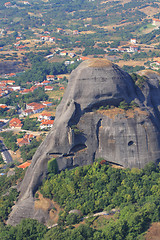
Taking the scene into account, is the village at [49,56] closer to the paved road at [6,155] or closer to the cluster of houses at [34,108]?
the cluster of houses at [34,108]

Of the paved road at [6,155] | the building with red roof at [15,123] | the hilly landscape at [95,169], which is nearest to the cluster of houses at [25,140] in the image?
the paved road at [6,155]

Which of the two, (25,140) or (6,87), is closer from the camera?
(25,140)

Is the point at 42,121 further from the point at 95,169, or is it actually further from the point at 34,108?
the point at 95,169

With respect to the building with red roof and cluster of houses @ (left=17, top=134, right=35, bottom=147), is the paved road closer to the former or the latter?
cluster of houses @ (left=17, top=134, right=35, bottom=147)

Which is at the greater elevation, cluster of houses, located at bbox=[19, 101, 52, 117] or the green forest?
the green forest

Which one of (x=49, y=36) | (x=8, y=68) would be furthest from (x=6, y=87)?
(x=49, y=36)

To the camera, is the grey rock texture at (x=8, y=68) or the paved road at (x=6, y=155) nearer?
the paved road at (x=6, y=155)

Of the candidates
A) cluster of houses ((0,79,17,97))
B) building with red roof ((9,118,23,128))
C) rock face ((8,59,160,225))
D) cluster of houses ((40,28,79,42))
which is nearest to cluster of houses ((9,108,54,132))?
building with red roof ((9,118,23,128))

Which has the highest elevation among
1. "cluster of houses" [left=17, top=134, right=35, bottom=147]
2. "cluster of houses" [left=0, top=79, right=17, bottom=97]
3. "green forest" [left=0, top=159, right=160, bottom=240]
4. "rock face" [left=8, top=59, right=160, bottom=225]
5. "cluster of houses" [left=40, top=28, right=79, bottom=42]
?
"rock face" [left=8, top=59, right=160, bottom=225]

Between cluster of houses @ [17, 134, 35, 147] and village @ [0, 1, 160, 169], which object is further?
village @ [0, 1, 160, 169]
